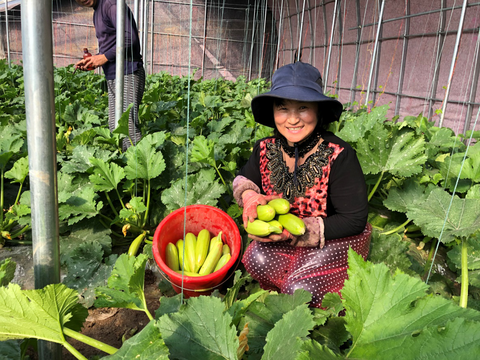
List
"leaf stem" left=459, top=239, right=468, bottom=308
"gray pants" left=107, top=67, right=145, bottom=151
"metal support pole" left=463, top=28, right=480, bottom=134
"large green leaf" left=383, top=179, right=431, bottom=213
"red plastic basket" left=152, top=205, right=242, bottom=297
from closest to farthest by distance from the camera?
1. "leaf stem" left=459, top=239, right=468, bottom=308
2. "red plastic basket" left=152, top=205, right=242, bottom=297
3. "large green leaf" left=383, top=179, right=431, bottom=213
4. "gray pants" left=107, top=67, right=145, bottom=151
5. "metal support pole" left=463, top=28, right=480, bottom=134

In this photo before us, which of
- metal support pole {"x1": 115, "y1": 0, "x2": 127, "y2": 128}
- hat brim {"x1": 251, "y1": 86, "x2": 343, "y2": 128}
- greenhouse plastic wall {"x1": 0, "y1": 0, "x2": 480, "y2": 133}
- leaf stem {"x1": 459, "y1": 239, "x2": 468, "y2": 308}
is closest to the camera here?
leaf stem {"x1": 459, "y1": 239, "x2": 468, "y2": 308}

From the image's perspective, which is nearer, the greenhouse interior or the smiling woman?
the greenhouse interior

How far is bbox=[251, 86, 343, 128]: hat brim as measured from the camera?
162 centimetres

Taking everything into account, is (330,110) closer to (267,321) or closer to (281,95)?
(281,95)

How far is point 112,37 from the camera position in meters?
3.47

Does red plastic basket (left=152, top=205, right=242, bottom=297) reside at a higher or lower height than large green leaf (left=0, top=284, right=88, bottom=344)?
lower

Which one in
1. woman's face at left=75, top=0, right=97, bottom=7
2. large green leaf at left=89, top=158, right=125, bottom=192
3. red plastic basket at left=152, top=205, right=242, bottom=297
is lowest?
red plastic basket at left=152, top=205, right=242, bottom=297

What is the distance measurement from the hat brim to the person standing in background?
5.81ft

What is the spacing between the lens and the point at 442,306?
0.84 metres

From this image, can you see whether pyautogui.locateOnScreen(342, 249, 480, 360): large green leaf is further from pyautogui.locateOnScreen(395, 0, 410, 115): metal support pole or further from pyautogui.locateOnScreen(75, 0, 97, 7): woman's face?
pyautogui.locateOnScreen(395, 0, 410, 115): metal support pole

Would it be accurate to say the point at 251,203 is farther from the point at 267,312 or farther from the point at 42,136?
the point at 42,136

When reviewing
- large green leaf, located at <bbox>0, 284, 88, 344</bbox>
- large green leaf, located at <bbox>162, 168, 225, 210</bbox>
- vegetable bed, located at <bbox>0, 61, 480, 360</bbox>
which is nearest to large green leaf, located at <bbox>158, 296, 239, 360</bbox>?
vegetable bed, located at <bbox>0, 61, 480, 360</bbox>

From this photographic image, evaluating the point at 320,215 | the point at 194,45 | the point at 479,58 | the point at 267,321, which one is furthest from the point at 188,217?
the point at 194,45

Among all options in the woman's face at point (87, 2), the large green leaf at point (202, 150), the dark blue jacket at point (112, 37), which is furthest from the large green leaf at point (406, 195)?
the woman's face at point (87, 2)
